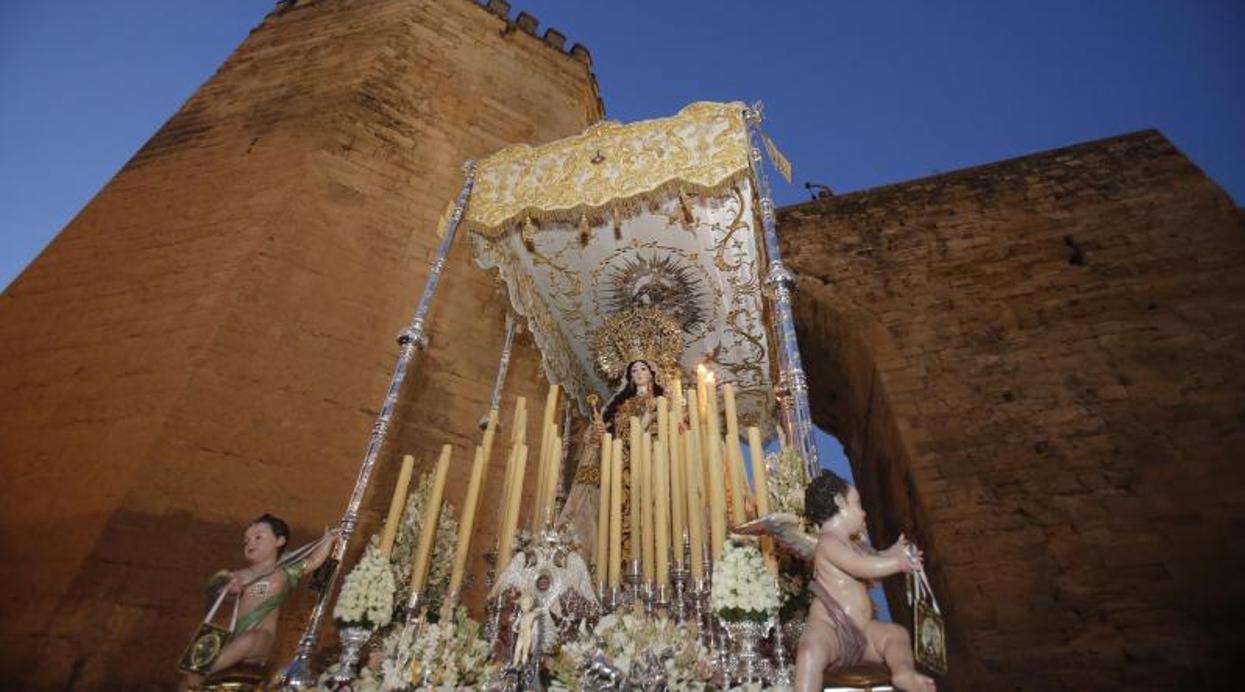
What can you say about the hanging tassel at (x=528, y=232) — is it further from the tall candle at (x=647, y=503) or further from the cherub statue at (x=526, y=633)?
the cherub statue at (x=526, y=633)

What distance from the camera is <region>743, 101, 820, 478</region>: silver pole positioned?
3023mm

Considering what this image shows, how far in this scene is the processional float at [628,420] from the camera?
99.3 inches

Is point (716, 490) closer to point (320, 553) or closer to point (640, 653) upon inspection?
point (640, 653)

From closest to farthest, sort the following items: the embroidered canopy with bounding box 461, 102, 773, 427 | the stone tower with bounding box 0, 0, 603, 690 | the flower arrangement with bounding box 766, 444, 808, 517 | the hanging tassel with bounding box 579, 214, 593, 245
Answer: the flower arrangement with bounding box 766, 444, 808, 517 → the stone tower with bounding box 0, 0, 603, 690 → the embroidered canopy with bounding box 461, 102, 773, 427 → the hanging tassel with bounding box 579, 214, 593, 245

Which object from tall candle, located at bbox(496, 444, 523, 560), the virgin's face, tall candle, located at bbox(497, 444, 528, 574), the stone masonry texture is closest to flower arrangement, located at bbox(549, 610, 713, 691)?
tall candle, located at bbox(497, 444, 528, 574)

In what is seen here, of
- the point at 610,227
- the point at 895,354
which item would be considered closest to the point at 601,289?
the point at 610,227

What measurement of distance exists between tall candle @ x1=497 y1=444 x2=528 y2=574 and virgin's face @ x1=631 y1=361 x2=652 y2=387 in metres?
1.36

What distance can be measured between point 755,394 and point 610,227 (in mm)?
2140

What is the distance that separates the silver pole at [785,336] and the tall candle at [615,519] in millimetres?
925

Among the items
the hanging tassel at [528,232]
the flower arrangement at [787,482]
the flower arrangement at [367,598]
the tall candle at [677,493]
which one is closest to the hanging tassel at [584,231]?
the hanging tassel at [528,232]

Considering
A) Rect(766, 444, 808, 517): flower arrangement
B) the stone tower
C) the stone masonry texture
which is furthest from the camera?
the stone masonry texture

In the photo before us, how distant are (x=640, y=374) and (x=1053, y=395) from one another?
3.16 meters

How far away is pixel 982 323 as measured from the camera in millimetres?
5449

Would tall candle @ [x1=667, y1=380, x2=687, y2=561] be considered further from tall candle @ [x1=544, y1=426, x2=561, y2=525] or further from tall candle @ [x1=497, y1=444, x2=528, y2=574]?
tall candle @ [x1=497, y1=444, x2=528, y2=574]
